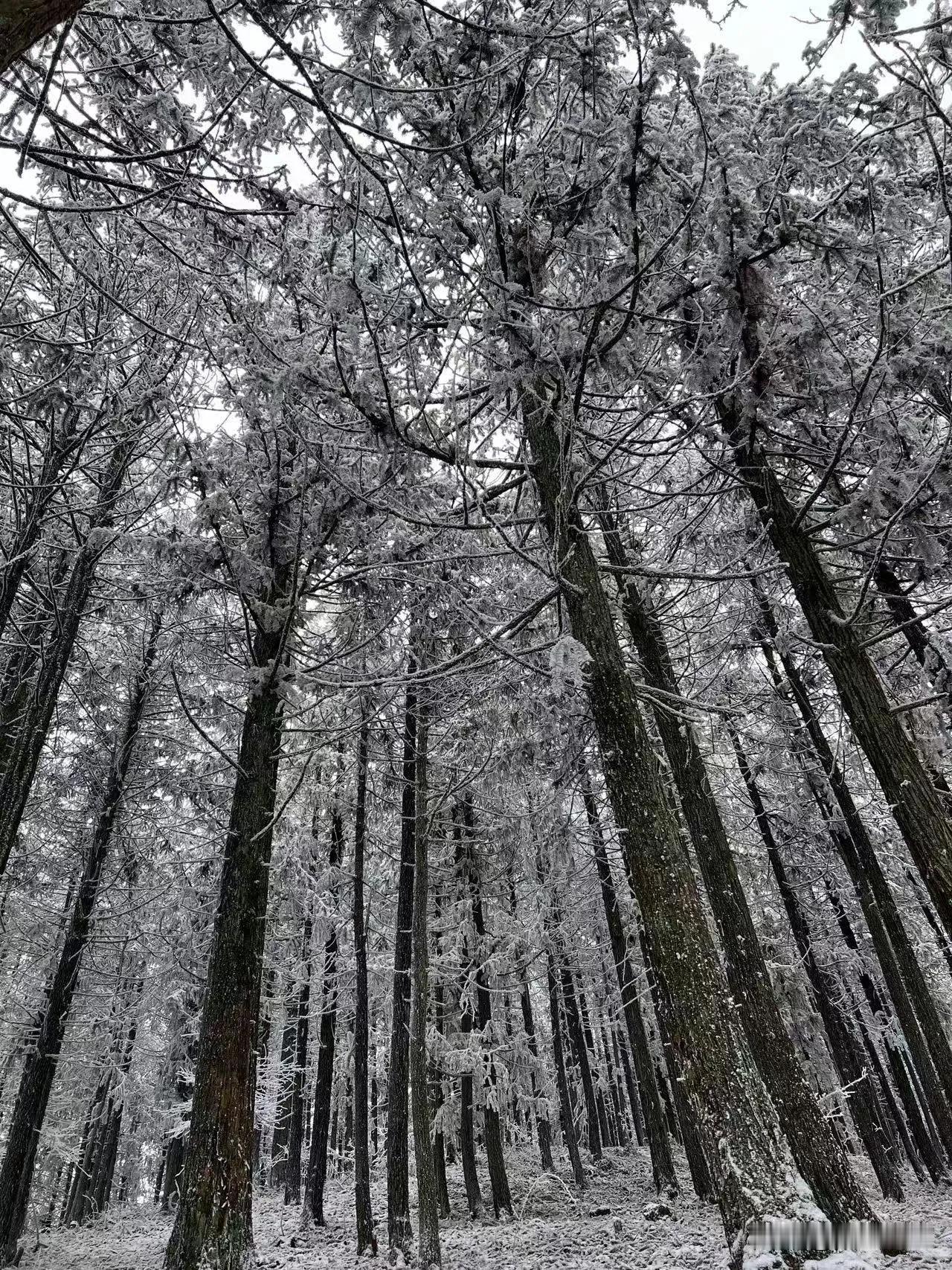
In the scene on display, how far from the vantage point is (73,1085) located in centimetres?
1955

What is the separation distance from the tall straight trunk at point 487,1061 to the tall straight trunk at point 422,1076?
3.26 meters

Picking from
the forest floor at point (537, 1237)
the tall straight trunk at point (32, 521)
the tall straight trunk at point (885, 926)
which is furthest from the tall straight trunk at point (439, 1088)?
the tall straight trunk at point (32, 521)

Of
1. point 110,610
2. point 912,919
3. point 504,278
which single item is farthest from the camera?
point 912,919

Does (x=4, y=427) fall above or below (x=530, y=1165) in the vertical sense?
above

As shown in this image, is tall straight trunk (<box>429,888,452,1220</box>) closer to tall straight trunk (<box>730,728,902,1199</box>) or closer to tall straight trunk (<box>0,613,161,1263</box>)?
tall straight trunk (<box>0,613,161,1263</box>)

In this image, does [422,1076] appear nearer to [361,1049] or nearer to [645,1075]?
[361,1049]

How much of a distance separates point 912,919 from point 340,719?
15470 millimetres

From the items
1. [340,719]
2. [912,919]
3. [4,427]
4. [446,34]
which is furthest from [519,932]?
[446,34]

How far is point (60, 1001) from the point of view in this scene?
10086mm

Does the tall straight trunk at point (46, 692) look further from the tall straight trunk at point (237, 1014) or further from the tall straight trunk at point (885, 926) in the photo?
the tall straight trunk at point (885, 926)

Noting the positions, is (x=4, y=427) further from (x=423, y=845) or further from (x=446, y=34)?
(x=423, y=845)

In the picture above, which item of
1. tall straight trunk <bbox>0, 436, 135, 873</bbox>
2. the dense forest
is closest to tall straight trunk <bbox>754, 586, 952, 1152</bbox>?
the dense forest

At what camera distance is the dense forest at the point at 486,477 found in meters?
4.30

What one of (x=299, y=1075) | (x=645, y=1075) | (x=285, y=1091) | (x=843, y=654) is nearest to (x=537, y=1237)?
(x=645, y=1075)
